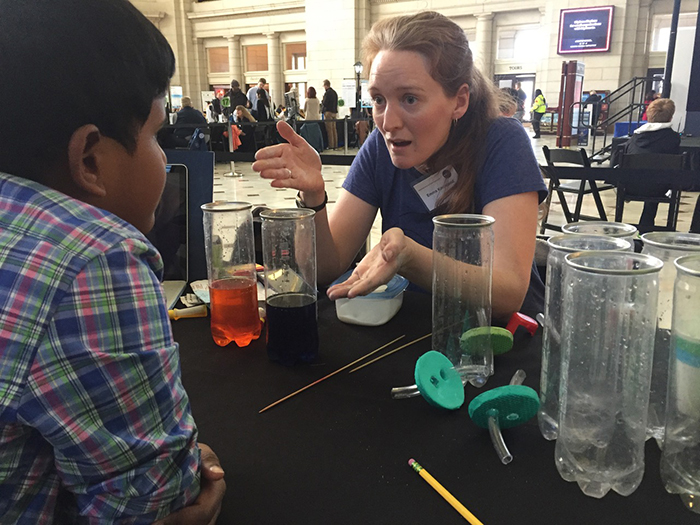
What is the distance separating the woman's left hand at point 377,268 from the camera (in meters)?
1.04

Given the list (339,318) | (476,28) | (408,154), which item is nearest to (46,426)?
(339,318)

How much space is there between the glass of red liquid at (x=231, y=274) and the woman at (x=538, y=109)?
51.1 ft

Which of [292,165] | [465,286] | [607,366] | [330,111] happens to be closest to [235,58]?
[330,111]

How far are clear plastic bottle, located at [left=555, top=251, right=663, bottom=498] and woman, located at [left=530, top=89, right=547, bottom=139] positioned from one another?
626 inches

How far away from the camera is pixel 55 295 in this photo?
18.9 inches

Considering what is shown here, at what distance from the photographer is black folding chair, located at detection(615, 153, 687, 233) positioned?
392 cm

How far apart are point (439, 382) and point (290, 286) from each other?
36cm

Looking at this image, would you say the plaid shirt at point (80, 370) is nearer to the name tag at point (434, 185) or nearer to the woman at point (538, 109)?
the name tag at point (434, 185)

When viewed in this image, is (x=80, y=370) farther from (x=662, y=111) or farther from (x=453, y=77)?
(x=662, y=111)

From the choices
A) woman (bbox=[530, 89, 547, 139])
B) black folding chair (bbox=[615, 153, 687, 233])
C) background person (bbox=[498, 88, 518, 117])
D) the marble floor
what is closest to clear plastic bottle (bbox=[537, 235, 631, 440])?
background person (bbox=[498, 88, 518, 117])

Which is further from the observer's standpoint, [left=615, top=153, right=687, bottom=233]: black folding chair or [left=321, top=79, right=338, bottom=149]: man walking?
[left=321, top=79, right=338, bottom=149]: man walking

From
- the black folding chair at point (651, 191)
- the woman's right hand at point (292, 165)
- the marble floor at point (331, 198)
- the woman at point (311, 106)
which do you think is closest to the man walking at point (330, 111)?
the woman at point (311, 106)

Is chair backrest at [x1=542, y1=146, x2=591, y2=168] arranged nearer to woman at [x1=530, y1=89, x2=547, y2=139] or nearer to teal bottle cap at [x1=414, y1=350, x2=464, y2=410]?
teal bottle cap at [x1=414, y1=350, x2=464, y2=410]

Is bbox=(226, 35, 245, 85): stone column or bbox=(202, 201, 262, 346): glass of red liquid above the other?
bbox=(226, 35, 245, 85): stone column
